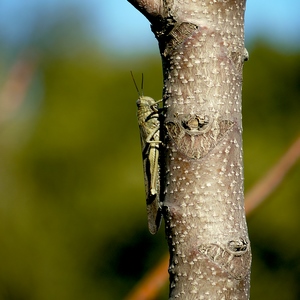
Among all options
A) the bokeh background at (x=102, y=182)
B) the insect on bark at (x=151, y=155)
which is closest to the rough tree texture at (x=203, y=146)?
the insect on bark at (x=151, y=155)

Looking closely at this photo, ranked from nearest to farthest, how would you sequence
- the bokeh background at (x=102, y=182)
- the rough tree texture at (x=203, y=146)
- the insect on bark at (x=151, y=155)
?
1. the rough tree texture at (x=203, y=146)
2. the insect on bark at (x=151, y=155)
3. the bokeh background at (x=102, y=182)

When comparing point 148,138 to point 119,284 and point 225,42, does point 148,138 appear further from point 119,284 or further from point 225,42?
point 119,284

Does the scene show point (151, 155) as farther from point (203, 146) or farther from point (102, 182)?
point (102, 182)

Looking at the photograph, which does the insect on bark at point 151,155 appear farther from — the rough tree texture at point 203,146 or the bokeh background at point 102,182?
the bokeh background at point 102,182

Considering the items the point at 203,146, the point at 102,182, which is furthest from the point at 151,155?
the point at 102,182

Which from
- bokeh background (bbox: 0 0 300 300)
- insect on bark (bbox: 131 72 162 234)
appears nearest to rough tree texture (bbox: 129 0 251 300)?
insect on bark (bbox: 131 72 162 234)
